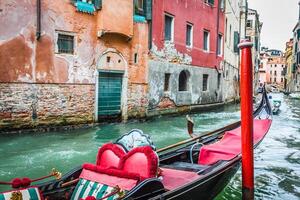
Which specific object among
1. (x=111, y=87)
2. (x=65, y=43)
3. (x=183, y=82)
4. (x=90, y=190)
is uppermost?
(x=65, y=43)

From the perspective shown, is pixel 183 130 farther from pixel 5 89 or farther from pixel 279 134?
pixel 5 89

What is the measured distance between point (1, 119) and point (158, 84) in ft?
17.1

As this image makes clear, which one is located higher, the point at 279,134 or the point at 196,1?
the point at 196,1

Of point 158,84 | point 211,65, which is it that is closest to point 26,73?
point 158,84

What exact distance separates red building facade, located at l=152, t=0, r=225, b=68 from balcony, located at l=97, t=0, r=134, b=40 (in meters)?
1.46

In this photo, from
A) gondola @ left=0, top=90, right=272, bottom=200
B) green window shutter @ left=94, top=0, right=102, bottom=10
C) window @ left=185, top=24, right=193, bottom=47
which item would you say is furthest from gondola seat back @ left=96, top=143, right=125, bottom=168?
window @ left=185, top=24, right=193, bottom=47

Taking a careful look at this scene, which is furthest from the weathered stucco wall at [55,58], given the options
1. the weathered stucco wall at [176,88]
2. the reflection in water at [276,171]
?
the reflection in water at [276,171]

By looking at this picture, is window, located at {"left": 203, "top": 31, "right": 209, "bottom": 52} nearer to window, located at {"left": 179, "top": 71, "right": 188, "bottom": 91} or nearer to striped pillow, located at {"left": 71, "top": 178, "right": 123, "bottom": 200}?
window, located at {"left": 179, "top": 71, "right": 188, "bottom": 91}

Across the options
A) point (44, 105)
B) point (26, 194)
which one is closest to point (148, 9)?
point (44, 105)

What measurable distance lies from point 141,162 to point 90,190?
47 cm

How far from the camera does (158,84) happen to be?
36.6ft

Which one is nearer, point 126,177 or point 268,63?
point 126,177

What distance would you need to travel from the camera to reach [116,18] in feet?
29.9

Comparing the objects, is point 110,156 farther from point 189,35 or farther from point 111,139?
point 189,35
